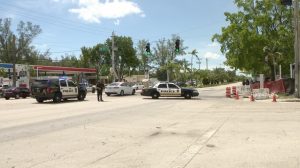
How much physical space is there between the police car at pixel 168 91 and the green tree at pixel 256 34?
15865mm

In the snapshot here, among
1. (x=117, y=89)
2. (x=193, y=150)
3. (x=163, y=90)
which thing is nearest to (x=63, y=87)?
(x=163, y=90)

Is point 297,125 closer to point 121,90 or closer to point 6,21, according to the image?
point 121,90

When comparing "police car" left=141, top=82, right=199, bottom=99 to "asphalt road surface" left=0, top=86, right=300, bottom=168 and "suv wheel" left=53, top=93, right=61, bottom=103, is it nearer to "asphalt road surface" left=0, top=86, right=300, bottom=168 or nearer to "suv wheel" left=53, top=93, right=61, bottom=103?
"suv wheel" left=53, top=93, right=61, bottom=103

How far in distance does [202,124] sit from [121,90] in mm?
28308

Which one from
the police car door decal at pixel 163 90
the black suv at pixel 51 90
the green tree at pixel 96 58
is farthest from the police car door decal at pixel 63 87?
the green tree at pixel 96 58

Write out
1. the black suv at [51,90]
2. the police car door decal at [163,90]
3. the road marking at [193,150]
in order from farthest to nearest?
the police car door decal at [163,90], the black suv at [51,90], the road marking at [193,150]

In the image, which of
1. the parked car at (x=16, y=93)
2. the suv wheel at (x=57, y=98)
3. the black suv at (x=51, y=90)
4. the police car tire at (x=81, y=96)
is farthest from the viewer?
the parked car at (x=16, y=93)

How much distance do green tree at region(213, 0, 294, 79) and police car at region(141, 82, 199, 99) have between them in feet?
52.1

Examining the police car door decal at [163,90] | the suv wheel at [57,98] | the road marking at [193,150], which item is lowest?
the road marking at [193,150]

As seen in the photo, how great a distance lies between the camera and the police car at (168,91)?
3750 centimetres

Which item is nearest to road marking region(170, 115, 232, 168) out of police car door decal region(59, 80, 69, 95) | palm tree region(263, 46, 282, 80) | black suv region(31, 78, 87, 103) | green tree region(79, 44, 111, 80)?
black suv region(31, 78, 87, 103)

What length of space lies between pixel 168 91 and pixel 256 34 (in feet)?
57.5

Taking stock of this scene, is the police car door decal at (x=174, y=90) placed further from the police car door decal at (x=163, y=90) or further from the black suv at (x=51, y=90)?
the black suv at (x=51, y=90)

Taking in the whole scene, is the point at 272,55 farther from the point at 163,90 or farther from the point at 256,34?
the point at 163,90
